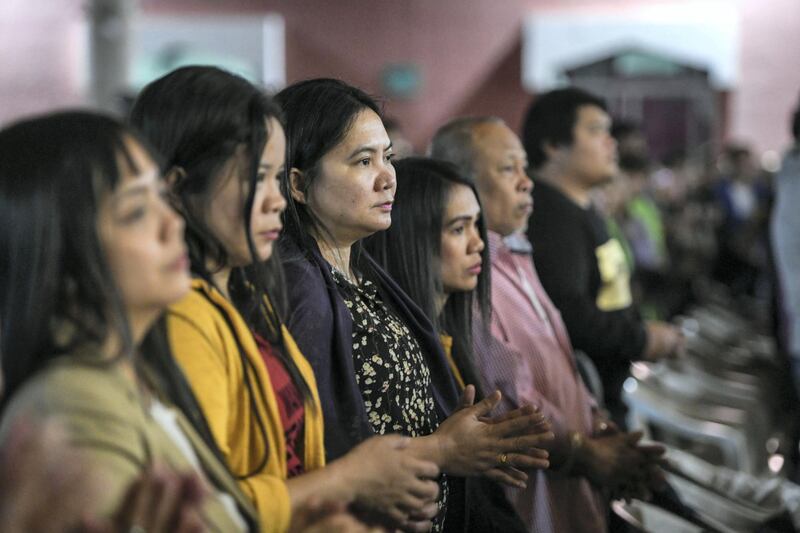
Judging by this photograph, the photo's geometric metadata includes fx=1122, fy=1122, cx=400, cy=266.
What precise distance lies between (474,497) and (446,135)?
93cm

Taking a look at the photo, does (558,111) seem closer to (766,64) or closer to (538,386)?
(538,386)

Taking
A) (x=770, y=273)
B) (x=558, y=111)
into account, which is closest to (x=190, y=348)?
(x=558, y=111)

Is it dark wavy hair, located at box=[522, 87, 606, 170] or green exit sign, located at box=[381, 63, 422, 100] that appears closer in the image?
dark wavy hair, located at box=[522, 87, 606, 170]

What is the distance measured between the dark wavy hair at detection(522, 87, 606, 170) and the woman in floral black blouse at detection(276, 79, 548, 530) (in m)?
1.36

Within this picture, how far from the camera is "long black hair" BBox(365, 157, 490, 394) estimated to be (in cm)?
212

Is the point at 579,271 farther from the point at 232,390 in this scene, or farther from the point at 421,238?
the point at 232,390

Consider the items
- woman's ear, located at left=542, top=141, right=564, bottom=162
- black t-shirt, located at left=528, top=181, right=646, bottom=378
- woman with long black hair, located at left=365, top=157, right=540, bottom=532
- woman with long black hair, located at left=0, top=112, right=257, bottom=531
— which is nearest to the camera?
woman with long black hair, located at left=0, top=112, right=257, bottom=531

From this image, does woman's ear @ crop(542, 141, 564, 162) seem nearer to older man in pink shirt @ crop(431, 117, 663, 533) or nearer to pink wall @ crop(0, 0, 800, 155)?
older man in pink shirt @ crop(431, 117, 663, 533)

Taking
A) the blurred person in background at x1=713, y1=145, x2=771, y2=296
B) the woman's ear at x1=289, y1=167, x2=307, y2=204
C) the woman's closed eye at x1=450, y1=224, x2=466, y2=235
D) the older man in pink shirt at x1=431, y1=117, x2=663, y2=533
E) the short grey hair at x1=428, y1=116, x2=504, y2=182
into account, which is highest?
the woman's ear at x1=289, y1=167, x2=307, y2=204

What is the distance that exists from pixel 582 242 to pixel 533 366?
2.08ft

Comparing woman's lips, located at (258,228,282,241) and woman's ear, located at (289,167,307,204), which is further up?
woman's lips, located at (258,228,282,241)

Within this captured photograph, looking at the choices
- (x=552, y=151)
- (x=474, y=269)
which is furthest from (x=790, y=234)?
(x=474, y=269)

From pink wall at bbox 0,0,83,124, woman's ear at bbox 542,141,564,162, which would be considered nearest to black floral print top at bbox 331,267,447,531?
woman's ear at bbox 542,141,564,162

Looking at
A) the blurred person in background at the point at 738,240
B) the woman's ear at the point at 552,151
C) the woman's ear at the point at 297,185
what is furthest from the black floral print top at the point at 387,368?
the blurred person in background at the point at 738,240
